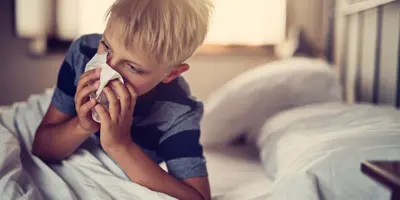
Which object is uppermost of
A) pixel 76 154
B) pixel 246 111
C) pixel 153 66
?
pixel 153 66

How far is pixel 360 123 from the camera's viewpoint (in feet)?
3.47

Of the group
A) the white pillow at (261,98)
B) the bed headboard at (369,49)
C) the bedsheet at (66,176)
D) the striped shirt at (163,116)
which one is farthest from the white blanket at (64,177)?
the bed headboard at (369,49)

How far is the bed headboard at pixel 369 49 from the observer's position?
1339 mm

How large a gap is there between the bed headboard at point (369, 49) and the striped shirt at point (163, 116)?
0.63 meters

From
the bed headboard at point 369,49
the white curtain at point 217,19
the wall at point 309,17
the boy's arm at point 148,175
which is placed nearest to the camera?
→ the boy's arm at point 148,175

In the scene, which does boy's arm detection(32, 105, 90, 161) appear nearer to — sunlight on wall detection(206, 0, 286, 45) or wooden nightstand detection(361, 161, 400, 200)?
wooden nightstand detection(361, 161, 400, 200)

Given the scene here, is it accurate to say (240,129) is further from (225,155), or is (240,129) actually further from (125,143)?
(125,143)

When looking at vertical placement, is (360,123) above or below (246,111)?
above

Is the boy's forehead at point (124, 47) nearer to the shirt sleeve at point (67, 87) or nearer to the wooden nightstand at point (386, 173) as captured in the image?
the shirt sleeve at point (67, 87)

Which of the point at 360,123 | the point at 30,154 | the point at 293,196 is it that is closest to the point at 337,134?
the point at 360,123

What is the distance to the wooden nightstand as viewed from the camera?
1.78 feet

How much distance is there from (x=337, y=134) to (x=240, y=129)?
0.63m

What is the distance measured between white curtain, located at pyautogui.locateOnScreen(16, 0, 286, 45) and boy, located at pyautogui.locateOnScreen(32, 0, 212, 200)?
1.17 metres

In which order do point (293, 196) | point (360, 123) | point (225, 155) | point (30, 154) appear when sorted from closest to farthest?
point (293, 196)
point (30, 154)
point (360, 123)
point (225, 155)
